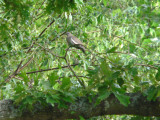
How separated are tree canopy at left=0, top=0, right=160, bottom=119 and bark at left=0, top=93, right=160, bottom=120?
36mm

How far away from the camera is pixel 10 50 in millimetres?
2338

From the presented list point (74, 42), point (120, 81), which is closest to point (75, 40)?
point (74, 42)

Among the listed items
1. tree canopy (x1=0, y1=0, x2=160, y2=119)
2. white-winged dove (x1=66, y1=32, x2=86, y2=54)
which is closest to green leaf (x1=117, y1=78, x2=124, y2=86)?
tree canopy (x1=0, y1=0, x2=160, y2=119)

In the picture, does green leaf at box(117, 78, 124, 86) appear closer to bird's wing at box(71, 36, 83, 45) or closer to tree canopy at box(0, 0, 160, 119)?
tree canopy at box(0, 0, 160, 119)

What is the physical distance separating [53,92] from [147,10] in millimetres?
3462

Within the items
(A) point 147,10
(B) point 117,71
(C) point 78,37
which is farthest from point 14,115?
(A) point 147,10

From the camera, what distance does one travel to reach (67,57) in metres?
2.72

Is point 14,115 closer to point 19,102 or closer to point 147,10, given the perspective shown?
point 19,102

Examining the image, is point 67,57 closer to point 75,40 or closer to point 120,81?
point 75,40

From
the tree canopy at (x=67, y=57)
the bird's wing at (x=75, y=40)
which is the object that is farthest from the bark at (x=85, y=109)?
the bird's wing at (x=75, y=40)

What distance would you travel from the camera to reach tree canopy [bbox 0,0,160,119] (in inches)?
53.6

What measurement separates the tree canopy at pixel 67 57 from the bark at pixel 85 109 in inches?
1.4

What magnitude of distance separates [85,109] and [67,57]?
1.36 meters

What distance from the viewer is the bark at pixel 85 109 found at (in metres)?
1.34
